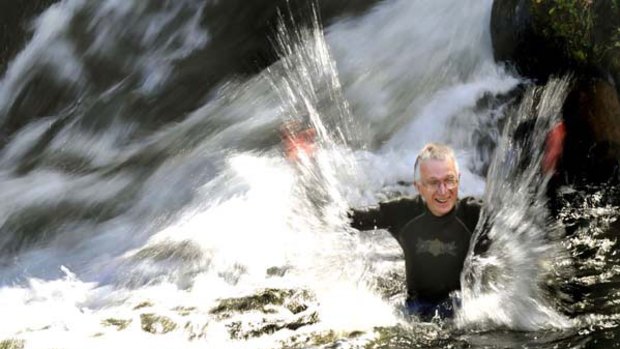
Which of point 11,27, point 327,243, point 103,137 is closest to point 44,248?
point 103,137

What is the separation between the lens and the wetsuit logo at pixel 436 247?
411 cm

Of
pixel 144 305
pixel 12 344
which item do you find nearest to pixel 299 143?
pixel 144 305

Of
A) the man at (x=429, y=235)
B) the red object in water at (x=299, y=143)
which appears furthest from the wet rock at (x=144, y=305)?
the red object in water at (x=299, y=143)

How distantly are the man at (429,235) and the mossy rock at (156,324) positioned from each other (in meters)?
1.17

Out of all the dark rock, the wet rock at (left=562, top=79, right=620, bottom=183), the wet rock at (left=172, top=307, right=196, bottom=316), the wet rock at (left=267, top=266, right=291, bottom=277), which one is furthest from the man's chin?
the wet rock at (left=562, top=79, right=620, bottom=183)

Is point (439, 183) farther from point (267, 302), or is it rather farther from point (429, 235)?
point (267, 302)

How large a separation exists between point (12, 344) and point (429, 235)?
2.37 meters

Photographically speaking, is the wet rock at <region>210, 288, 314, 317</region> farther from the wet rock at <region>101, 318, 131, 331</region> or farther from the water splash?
the water splash

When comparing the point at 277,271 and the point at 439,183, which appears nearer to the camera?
the point at 439,183

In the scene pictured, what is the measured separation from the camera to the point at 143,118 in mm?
7910

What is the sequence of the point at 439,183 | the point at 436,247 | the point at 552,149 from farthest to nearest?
the point at 552,149
the point at 436,247
the point at 439,183

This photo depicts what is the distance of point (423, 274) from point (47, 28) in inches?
287

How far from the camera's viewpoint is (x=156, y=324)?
4.12 meters


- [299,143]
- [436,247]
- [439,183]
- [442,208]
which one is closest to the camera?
[439,183]
